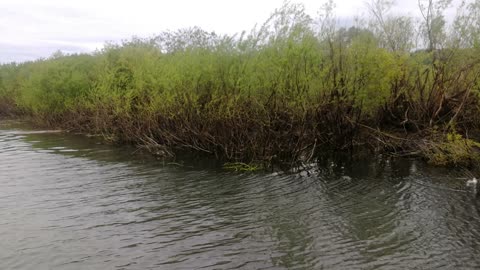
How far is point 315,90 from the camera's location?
15453 millimetres

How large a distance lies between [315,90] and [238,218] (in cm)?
741

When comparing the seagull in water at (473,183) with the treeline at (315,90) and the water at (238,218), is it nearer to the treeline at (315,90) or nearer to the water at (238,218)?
the water at (238,218)

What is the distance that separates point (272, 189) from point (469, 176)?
6.30m

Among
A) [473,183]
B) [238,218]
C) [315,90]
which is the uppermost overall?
[315,90]

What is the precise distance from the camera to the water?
24.5 feet

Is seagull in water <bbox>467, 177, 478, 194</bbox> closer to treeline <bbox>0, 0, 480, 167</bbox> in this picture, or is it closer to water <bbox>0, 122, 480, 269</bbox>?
water <bbox>0, 122, 480, 269</bbox>

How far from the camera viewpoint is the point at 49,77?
1227 inches

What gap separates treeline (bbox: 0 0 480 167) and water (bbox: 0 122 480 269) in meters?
1.55

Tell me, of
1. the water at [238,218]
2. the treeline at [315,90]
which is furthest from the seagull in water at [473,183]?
the treeline at [315,90]

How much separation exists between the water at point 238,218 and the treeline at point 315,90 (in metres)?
1.55

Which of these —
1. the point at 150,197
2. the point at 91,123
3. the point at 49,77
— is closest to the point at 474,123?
the point at 150,197

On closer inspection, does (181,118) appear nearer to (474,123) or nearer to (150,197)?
(150,197)

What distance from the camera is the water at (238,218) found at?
748 centimetres

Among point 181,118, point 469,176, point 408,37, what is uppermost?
point 408,37
